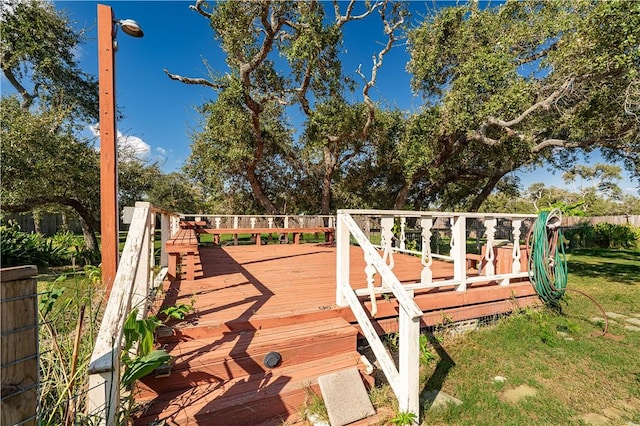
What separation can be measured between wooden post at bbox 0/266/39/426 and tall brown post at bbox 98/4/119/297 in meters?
1.61

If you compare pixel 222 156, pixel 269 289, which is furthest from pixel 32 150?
pixel 269 289

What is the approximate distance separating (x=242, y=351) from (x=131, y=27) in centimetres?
293

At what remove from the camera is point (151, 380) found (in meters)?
1.86

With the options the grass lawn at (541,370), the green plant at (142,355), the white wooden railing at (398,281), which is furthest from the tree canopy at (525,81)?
the green plant at (142,355)

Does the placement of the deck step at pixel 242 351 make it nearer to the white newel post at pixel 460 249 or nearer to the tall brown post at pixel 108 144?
the tall brown post at pixel 108 144

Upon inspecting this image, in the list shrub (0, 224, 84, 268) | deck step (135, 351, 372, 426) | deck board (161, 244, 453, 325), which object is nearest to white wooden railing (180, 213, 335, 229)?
deck board (161, 244, 453, 325)

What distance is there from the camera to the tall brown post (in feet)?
8.22

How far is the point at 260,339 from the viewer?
7.36 ft

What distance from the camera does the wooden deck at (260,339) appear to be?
1.83 metres

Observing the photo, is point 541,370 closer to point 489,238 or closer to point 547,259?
point 489,238

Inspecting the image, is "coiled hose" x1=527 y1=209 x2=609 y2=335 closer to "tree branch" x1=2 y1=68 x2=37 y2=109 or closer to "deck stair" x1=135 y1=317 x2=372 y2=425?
"deck stair" x1=135 y1=317 x2=372 y2=425

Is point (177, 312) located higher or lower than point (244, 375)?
higher

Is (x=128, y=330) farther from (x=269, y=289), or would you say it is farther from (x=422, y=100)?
(x=422, y=100)

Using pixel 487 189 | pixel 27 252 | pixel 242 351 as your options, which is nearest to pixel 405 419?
pixel 242 351
